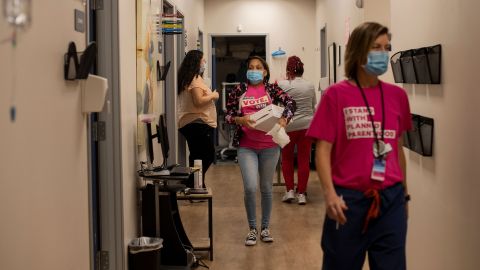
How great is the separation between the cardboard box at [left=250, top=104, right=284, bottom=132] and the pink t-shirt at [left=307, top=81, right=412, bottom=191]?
1.97 m

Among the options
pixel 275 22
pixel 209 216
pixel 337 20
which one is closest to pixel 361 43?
pixel 209 216

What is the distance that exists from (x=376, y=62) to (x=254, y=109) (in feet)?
7.51

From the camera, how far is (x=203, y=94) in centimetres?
614

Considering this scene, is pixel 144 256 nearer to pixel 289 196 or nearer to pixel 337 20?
pixel 289 196

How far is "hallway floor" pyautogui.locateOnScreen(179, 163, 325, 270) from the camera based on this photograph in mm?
4480

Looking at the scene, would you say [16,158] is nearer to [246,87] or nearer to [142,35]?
[142,35]

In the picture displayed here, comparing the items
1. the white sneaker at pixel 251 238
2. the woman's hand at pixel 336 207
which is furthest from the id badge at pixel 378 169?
the white sneaker at pixel 251 238

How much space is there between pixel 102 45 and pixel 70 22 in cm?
74

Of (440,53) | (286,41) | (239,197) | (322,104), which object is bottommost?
(239,197)

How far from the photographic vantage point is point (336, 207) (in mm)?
2340

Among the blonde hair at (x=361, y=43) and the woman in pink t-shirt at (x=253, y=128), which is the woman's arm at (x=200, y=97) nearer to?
the woman in pink t-shirt at (x=253, y=128)

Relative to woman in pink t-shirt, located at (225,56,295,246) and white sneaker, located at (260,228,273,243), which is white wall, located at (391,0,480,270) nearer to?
woman in pink t-shirt, located at (225,56,295,246)

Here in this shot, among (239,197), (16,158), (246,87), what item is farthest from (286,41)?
(16,158)

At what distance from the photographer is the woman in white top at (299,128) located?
663 centimetres
